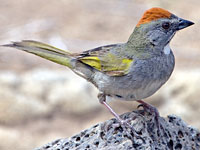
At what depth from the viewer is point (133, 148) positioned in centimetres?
472

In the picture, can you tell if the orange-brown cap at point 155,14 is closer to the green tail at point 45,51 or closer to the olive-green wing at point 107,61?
the olive-green wing at point 107,61

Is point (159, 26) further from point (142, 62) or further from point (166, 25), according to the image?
point (142, 62)

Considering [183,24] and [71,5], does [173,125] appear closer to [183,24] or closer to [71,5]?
[183,24]

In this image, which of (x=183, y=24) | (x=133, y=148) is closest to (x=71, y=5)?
(x=183, y=24)

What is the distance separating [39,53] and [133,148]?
1983 mm

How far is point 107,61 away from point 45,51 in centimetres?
79

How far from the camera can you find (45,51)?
6254mm

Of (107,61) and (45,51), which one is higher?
(45,51)

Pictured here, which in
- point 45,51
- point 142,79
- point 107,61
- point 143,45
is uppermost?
point 45,51

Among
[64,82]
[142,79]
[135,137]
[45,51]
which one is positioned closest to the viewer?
[135,137]

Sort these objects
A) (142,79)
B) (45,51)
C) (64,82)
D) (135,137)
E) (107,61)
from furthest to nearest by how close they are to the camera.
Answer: (64,82) < (45,51) < (107,61) < (142,79) < (135,137)

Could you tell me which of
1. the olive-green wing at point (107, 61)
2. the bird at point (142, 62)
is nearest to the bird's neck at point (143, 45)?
the bird at point (142, 62)

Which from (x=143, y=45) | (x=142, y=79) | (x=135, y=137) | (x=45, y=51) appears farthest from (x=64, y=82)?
(x=135, y=137)

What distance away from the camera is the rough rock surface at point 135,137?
15.7 ft
